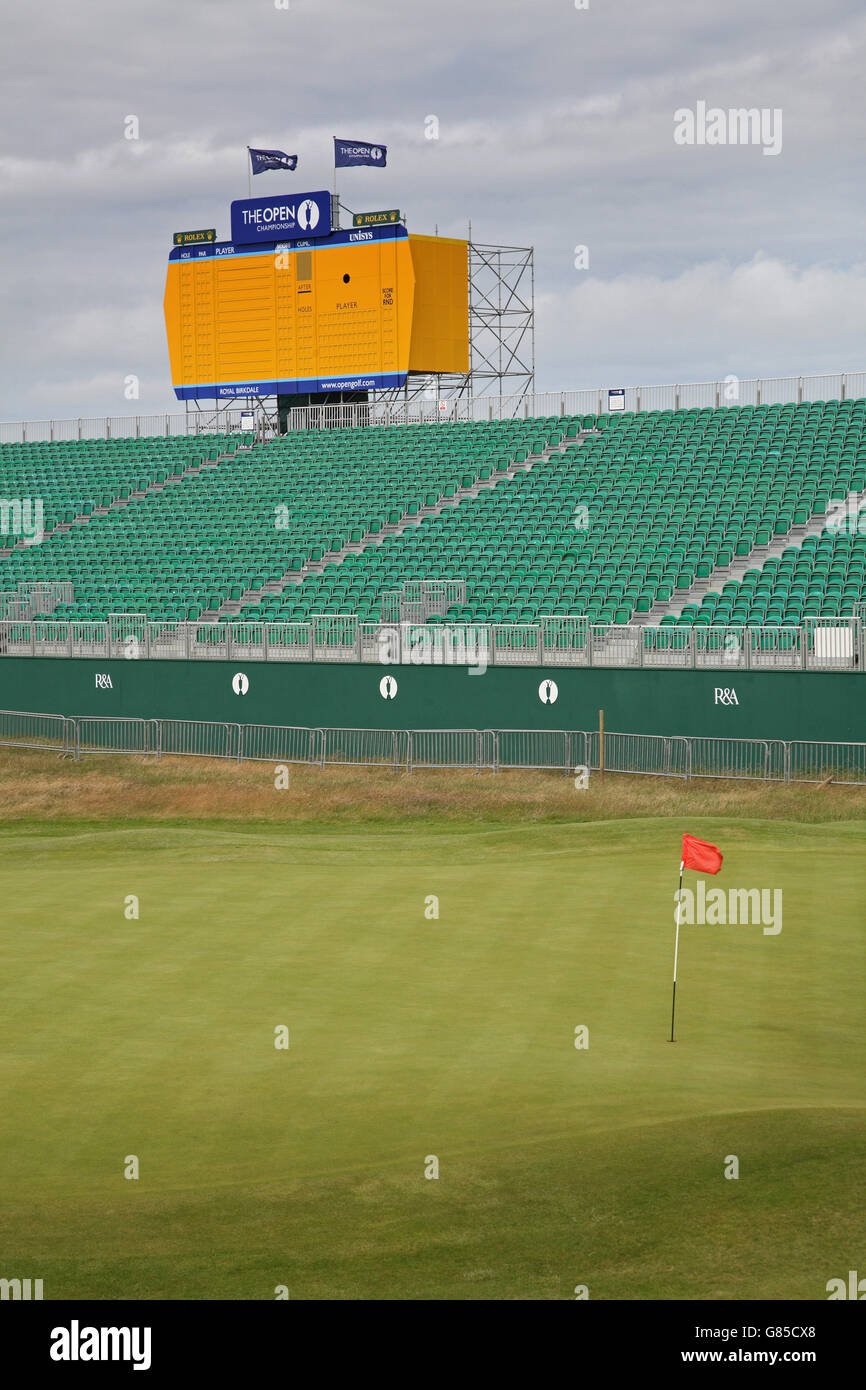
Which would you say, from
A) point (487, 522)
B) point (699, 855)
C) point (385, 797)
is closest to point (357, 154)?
point (487, 522)

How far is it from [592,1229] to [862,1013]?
4.55 metres

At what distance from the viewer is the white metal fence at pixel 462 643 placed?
30.1 meters

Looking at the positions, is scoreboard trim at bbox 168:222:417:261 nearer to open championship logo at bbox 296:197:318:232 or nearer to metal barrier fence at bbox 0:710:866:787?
open championship logo at bbox 296:197:318:232

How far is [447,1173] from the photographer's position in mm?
9328

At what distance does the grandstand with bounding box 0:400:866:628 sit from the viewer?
35156 mm

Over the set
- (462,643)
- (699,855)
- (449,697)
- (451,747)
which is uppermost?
(462,643)

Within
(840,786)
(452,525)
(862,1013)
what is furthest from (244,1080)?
(452,525)

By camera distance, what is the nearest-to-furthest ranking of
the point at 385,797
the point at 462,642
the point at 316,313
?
the point at 385,797 < the point at 462,642 < the point at 316,313

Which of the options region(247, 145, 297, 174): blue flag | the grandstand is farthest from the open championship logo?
the grandstand

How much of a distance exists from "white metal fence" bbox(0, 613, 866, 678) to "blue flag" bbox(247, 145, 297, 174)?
73.2ft

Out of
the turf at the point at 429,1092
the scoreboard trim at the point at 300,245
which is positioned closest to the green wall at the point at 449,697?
the turf at the point at 429,1092

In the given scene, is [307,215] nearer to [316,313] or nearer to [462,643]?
[316,313]

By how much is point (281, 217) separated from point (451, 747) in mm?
27857

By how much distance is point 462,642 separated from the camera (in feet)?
112
